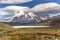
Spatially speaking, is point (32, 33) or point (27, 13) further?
point (27, 13)

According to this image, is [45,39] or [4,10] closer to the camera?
[45,39]

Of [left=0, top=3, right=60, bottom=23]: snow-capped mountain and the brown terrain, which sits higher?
[left=0, top=3, right=60, bottom=23]: snow-capped mountain

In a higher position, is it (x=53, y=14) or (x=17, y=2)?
(x=17, y=2)

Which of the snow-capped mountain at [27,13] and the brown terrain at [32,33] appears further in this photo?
the snow-capped mountain at [27,13]

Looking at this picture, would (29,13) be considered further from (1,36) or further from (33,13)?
(1,36)

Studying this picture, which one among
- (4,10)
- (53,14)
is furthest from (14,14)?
(53,14)

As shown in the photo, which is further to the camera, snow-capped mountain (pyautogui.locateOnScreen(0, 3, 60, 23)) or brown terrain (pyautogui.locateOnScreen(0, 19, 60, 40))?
snow-capped mountain (pyautogui.locateOnScreen(0, 3, 60, 23))

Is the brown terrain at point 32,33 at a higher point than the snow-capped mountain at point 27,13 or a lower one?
lower

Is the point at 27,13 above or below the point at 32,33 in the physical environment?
above
